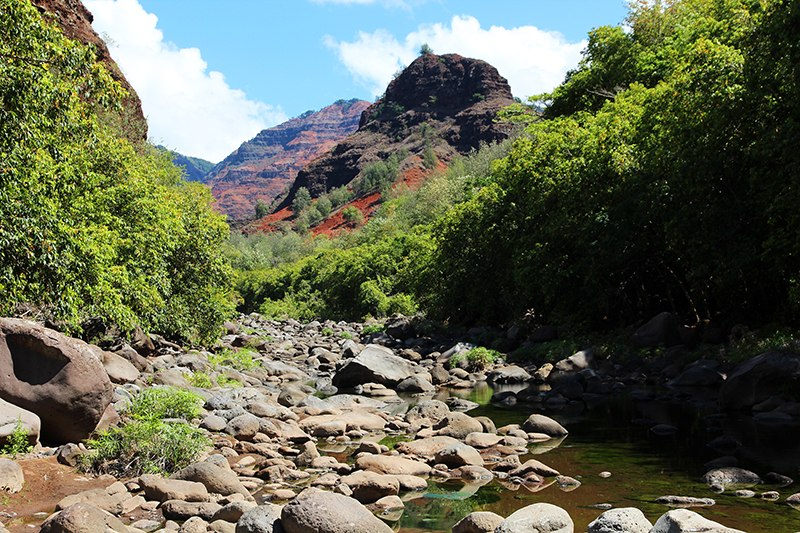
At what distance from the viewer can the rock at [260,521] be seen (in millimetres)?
5645

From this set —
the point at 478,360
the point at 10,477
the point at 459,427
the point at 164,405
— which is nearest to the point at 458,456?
the point at 459,427

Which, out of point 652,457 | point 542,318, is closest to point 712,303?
point 542,318

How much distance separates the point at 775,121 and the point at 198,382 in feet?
48.8

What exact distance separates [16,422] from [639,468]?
8.45 meters

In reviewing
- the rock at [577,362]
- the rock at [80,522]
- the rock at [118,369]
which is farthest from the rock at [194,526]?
the rock at [577,362]

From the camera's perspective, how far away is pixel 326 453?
9.78m

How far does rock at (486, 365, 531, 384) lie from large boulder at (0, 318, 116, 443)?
12.3 meters

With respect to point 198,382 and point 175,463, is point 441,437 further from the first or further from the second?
point 198,382

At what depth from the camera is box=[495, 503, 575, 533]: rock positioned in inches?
217

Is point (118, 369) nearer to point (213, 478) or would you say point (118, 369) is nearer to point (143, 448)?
point (143, 448)

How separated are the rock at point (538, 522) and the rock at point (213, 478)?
333cm

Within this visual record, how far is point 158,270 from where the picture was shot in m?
16.1

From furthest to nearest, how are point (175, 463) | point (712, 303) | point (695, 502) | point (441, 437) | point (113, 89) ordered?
1. point (712, 303)
2. point (113, 89)
3. point (441, 437)
4. point (175, 463)
5. point (695, 502)

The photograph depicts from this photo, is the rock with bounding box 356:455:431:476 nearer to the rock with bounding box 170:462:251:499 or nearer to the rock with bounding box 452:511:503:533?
the rock with bounding box 170:462:251:499
